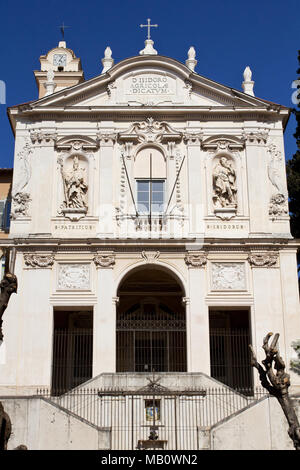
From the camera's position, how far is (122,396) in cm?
1881

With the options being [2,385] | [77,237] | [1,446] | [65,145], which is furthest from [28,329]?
[1,446]

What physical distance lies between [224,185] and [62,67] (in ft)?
59.9

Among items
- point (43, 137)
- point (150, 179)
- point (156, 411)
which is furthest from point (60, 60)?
point (156, 411)

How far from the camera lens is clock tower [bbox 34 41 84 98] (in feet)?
122

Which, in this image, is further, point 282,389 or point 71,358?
point 71,358

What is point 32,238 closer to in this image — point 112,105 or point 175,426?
point 112,105

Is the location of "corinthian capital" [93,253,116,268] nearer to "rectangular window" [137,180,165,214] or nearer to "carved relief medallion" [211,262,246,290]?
"rectangular window" [137,180,165,214]

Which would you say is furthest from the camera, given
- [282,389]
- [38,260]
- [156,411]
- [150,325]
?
[150,325]

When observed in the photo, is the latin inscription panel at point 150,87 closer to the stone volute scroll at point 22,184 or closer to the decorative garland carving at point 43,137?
the decorative garland carving at point 43,137

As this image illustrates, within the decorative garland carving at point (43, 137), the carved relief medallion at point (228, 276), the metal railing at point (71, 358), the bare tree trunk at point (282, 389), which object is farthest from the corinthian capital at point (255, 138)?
the bare tree trunk at point (282, 389)

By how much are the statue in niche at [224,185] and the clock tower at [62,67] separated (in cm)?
1582

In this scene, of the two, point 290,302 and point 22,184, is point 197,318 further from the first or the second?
point 22,184

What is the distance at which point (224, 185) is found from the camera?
24.4 m

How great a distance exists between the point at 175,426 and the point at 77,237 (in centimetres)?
859
